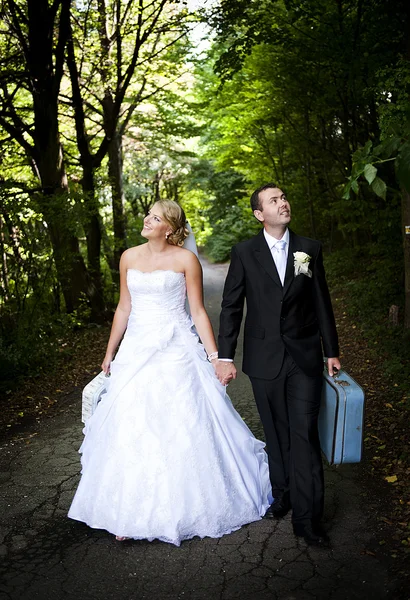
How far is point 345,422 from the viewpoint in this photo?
431 cm

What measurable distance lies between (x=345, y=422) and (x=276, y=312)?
33.5 inches

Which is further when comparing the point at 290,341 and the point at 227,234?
the point at 227,234

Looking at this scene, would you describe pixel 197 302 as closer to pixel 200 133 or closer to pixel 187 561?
pixel 187 561

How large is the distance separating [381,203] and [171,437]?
12.7 metres

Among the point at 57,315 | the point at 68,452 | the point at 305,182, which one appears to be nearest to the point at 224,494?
the point at 68,452

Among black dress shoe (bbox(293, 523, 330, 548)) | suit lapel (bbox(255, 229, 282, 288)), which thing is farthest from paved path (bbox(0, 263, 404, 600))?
suit lapel (bbox(255, 229, 282, 288))

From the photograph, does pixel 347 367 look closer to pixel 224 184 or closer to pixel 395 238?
pixel 395 238

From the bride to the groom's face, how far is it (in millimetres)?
680

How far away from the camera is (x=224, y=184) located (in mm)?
35906

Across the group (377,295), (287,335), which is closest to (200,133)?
(377,295)

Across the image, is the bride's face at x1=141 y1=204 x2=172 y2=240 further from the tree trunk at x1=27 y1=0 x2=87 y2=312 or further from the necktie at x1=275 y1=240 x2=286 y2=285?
the tree trunk at x1=27 y1=0 x2=87 y2=312

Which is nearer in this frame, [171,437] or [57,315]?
[171,437]

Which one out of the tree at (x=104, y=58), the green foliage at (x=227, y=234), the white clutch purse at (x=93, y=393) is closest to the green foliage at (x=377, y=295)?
the white clutch purse at (x=93, y=393)

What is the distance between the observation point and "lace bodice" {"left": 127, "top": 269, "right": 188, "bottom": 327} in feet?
15.7
